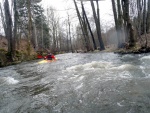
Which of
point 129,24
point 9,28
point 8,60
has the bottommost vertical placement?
point 8,60

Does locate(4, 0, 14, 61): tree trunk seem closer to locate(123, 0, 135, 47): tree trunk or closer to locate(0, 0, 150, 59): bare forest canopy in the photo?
locate(0, 0, 150, 59): bare forest canopy

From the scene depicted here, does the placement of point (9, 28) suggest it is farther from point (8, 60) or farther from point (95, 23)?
point (95, 23)

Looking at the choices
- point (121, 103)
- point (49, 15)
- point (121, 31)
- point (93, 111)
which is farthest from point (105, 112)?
point (49, 15)

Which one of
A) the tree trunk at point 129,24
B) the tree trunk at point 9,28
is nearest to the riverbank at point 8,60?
A: the tree trunk at point 9,28

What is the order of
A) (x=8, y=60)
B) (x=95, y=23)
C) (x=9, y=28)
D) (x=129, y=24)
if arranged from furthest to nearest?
(x=95, y=23) < (x=8, y=60) < (x=9, y=28) < (x=129, y=24)

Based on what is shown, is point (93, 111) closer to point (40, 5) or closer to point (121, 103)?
point (121, 103)

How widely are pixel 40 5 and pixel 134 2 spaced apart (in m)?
25.6

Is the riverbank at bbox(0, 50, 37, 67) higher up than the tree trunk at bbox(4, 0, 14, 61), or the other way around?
the tree trunk at bbox(4, 0, 14, 61)

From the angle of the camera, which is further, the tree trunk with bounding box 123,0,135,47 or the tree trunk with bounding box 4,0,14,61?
the tree trunk with bounding box 4,0,14,61

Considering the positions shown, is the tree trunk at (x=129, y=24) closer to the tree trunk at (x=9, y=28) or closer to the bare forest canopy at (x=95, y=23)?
the bare forest canopy at (x=95, y=23)

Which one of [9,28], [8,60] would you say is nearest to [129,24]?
[9,28]

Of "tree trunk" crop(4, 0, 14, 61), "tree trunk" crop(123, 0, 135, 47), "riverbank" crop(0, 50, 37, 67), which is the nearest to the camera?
"tree trunk" crop(123, 0, 135, 47)

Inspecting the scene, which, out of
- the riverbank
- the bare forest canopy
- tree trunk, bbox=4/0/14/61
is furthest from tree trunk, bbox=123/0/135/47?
the riverbank

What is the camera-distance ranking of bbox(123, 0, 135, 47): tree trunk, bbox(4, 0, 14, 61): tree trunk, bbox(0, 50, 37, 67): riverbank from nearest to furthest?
1. bbox(123, 0, 135, 47): tree trunk
2. bbox(0, 50, 37, 67): riverbank
3. bbox(4, 0, 14, 61): tree trunk
